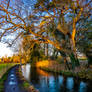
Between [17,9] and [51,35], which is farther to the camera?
[51,35]

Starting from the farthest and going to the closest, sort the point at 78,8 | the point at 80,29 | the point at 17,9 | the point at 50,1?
1. the point at 80,29
2. the point at 17,9
3. the point at 50,1
4. the point at 78,8

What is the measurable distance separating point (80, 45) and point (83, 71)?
18.9 feet

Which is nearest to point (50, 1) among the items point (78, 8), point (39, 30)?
point (78, 8)

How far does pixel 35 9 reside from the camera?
12836 mm

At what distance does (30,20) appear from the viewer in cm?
1356

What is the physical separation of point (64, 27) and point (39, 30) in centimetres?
284

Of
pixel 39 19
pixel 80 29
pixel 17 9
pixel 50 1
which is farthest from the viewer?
pixel 80 29

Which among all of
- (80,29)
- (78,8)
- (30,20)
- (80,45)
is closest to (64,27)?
(78,8)

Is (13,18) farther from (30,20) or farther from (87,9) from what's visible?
(87,9)

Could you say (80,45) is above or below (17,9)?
below

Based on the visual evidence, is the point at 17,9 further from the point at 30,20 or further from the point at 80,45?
the point at 80,45

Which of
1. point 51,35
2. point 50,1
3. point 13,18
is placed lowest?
point 51,35

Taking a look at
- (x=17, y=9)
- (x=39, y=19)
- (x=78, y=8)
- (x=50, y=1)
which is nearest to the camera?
(x=78, y=8)

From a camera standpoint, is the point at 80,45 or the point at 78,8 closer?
the point at 78,8
